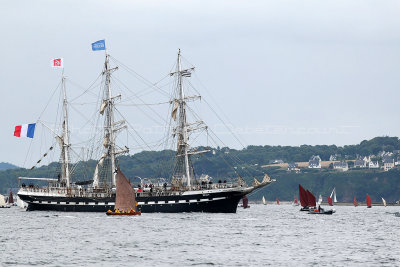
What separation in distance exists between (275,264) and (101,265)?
47.1 feet

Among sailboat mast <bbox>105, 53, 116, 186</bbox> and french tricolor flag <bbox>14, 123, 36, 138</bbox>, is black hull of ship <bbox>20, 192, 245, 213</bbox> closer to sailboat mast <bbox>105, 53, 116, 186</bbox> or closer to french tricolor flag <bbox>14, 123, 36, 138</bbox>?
sailboat mast <bbox>105, 53, 116, 186</bbox>

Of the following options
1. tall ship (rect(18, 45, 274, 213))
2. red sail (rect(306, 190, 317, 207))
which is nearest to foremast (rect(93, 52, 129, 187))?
tall ship (rect(18, 45, 274, 213))

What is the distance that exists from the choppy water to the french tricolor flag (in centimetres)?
3755

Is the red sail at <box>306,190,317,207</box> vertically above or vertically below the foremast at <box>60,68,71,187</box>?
below

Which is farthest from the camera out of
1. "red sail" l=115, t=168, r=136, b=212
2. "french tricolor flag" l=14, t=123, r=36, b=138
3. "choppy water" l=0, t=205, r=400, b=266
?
"french tricolor flag" l=14, t=123, r=36, b=138

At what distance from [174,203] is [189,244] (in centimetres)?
5592

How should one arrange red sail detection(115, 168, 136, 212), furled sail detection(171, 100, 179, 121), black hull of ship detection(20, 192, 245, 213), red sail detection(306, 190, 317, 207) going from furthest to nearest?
red sail detection(306, 190, 317, 207) < furled sail detection(171, 100, 179, 121) < black hull of ship detection(20, 192, 245, 213) < red sail detection(115, 168, 136, 212)

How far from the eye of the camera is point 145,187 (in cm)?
14362

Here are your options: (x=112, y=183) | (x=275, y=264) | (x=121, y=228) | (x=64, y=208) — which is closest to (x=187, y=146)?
(x=112, y=183)

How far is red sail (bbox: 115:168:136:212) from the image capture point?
119562mm

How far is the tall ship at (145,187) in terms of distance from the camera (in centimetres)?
A: 13725

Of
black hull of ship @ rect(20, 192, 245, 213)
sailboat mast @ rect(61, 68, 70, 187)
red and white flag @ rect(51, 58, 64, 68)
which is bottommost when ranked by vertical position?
black hull of ship @ rect(20, 192, 245, 213)

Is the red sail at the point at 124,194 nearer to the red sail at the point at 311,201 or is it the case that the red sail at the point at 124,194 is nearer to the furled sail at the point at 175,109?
the furled sail at the point at 175,109

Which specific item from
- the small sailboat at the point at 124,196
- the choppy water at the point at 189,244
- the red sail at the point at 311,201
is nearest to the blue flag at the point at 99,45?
the small sailboat at the point at 124,196
